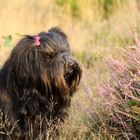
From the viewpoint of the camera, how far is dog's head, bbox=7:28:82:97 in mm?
5297

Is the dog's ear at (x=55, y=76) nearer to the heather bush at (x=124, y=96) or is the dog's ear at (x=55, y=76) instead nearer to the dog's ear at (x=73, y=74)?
the dog's ear at (x=73, y=74)

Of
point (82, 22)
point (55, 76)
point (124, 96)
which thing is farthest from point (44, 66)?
point (82, 22)

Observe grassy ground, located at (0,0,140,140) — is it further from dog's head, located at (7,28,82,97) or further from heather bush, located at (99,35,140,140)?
dog's head, located at (7,28,82,97)

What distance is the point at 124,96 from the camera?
5977mm

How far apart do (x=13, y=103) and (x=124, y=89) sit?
1022 mm

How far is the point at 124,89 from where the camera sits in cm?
570

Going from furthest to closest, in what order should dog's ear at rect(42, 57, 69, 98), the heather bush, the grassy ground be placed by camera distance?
the grassy ground, the heather bush, dog's ear at rect(42, 57, 69, 98)

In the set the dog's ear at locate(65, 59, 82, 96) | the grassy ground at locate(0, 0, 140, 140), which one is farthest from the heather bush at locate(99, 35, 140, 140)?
the grassy ground at locate(0, 0, 140, 140)

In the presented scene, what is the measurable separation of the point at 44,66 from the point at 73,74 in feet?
0.85

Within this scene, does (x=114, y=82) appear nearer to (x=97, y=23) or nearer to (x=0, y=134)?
(x=0, y=134)

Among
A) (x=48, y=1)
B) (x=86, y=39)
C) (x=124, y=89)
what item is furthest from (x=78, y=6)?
(x=124, y=89)

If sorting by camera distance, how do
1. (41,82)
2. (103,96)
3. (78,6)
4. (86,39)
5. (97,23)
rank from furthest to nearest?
(78,6)
(97,23)
(86,39)
(103,96)
(41,82)

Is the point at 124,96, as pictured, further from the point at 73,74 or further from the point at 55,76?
the point at 55,76

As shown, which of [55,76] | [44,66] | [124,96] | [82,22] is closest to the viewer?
[55,76]
